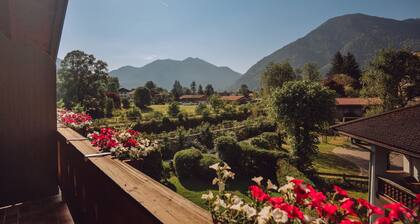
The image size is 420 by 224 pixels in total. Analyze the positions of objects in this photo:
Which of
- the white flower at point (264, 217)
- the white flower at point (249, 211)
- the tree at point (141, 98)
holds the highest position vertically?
the tree at point (141, 98)

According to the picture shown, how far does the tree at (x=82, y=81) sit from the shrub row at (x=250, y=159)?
14972 mm

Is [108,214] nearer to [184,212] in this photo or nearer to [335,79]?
[184,212]

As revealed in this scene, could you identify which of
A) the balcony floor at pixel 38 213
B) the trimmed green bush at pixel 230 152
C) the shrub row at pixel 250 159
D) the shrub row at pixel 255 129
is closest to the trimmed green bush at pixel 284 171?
the shrub row at pixel 250 159

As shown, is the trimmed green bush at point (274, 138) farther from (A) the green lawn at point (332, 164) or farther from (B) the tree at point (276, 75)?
(B) the tree at point (276, 75)

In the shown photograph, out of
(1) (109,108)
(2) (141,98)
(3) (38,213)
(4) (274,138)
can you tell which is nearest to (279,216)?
(3) (38,213)

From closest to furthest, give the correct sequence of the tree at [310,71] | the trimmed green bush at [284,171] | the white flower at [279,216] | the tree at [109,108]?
1. the white flower at [279,216]
2. the trimmed green bush at [284,171]
3. the tree at [109,108]
4. the tree at [310,71]

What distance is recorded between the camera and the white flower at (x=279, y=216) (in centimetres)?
67

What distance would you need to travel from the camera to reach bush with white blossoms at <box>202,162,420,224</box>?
0.70 metres

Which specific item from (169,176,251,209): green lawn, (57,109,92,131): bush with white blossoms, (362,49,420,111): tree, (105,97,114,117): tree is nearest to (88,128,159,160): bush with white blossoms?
(57,109,92,131): bush with white blossoms

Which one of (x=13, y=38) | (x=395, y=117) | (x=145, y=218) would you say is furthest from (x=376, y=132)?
(x=13, y=38)

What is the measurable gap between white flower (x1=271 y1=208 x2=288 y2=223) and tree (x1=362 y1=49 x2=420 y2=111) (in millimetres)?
20068

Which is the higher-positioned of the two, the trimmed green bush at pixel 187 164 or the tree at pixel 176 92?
the tree at pixel 176 92

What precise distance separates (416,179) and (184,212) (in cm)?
846

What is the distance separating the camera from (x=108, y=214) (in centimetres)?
137
